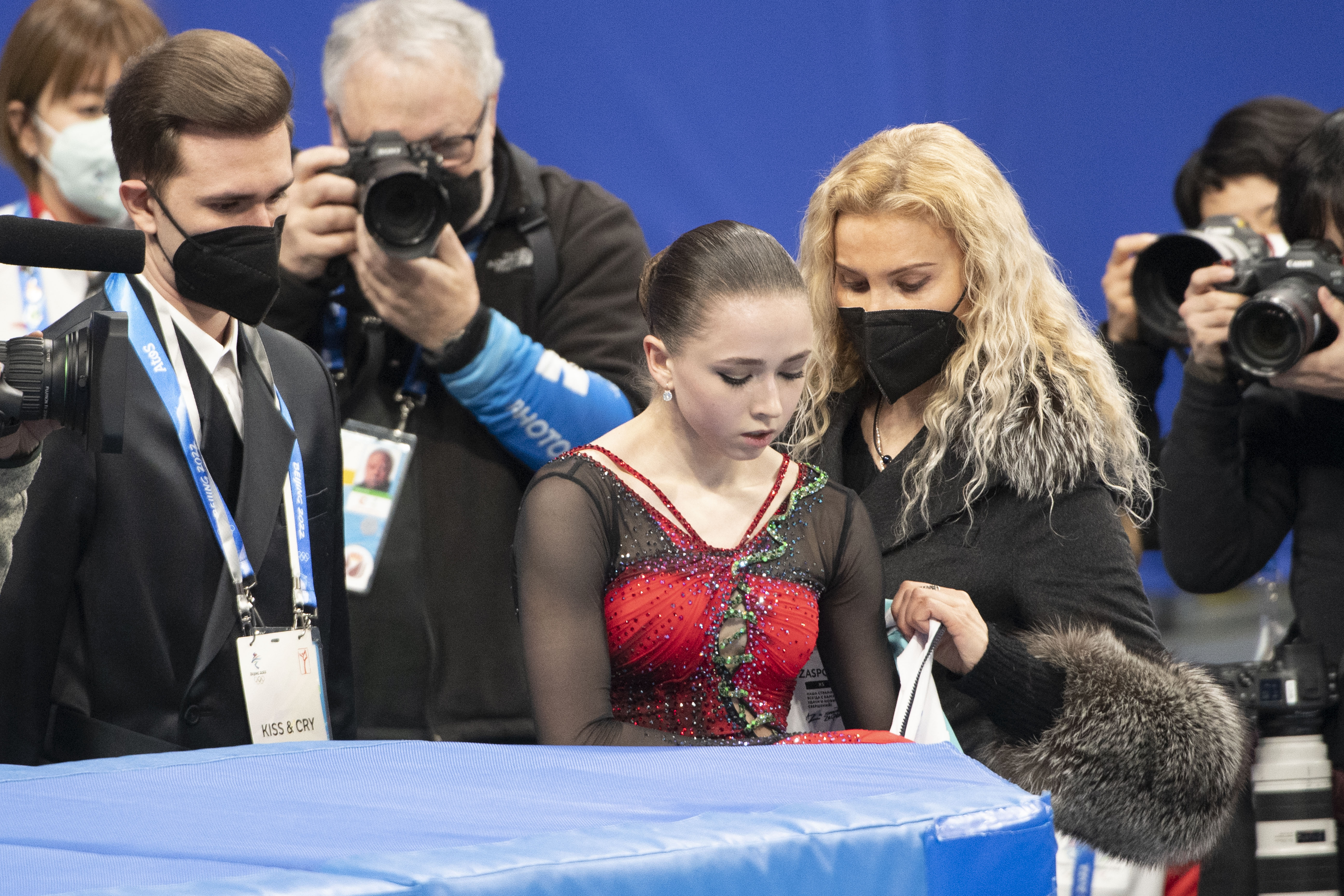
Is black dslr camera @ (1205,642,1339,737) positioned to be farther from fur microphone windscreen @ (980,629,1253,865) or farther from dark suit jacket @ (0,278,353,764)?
dark suit jacket @ (0,278,353,764)

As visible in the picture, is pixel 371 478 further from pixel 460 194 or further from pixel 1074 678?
pixel 1074 678

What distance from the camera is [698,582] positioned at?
1575 millimetres

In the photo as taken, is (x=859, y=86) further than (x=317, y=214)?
Yes

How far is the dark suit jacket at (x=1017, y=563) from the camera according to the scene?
5.88 ft

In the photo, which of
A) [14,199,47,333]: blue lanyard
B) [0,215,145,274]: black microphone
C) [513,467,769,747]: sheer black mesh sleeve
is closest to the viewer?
[0,215,145,274]: black microphone

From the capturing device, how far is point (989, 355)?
1884mm

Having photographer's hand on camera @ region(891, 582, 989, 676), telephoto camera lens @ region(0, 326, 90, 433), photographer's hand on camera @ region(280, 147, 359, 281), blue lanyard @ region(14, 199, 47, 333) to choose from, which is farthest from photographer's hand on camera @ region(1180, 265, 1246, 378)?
blue lanyard @ region(14, 199, 47, 333)

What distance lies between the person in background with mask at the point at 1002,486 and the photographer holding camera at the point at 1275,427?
0.38m

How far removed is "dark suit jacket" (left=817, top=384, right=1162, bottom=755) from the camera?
1.79 m

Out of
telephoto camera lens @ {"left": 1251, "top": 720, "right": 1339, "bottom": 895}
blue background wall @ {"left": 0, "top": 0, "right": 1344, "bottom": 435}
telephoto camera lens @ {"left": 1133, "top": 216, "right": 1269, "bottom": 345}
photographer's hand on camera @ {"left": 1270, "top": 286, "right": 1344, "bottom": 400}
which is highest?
blue background wall @ {"left": 0, "top": 0, "right": 1344, "bottom": 435}

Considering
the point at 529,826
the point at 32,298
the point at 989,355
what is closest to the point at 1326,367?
the point at 989,355

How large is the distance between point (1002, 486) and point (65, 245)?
3.77 ft

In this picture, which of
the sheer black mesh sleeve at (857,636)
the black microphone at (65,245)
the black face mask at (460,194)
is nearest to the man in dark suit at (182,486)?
the black microphone at (65,245)

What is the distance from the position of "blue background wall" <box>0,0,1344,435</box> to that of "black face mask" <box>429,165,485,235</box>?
1.09m
